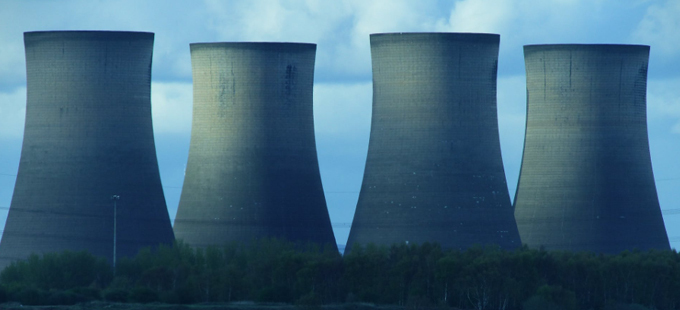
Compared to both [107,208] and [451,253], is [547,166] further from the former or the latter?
[107,208]

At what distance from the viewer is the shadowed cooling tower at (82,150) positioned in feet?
124

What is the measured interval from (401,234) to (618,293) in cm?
609

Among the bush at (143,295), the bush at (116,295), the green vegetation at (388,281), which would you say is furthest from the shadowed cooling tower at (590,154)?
the bush at (116,295)

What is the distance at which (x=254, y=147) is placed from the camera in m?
39.6

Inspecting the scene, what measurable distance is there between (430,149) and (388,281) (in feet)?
19.4

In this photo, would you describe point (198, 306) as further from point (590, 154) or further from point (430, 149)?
point (590, 154)

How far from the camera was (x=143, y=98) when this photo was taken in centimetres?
3881

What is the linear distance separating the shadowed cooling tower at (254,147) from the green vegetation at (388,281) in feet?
12.4

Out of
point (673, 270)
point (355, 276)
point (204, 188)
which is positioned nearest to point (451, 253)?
point (355, 276)

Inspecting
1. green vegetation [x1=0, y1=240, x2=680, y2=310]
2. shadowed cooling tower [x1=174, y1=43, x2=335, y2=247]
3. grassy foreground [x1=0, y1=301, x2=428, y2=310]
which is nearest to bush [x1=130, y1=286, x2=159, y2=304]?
green vegetation [x1=0, y1=240, x2=680, y2=310]

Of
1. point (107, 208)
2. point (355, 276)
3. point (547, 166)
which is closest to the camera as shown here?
point (355, 276)

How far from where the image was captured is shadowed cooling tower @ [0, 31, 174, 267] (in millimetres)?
37812

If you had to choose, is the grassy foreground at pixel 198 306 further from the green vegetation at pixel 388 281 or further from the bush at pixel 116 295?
the bush at pixel 116 295

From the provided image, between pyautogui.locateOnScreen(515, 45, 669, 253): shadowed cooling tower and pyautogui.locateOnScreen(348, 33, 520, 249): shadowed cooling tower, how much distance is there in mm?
Answer: 4047
